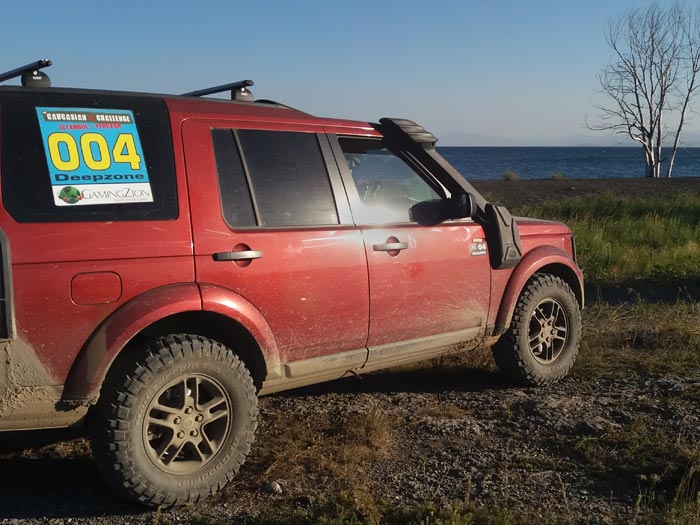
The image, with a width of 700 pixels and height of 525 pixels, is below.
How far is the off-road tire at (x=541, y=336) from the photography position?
5352 millimetres

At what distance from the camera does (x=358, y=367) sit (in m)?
4.44

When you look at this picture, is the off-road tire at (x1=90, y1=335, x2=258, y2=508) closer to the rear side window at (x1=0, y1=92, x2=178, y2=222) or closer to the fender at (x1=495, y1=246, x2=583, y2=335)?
the rear side window at (x1=0, y1=92, x2=178, y2=222)

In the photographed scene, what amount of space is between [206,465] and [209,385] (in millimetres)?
407

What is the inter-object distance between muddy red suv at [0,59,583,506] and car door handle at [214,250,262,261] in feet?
0.03

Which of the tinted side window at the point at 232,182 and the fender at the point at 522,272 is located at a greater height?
the tinted side window at the point at 232,182

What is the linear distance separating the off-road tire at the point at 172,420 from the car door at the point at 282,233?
1.22ft

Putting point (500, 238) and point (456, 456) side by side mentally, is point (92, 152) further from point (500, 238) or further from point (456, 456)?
point (500, 238)

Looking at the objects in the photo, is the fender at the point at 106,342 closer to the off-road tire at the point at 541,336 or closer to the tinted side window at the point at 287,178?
the tinted side window at the point at 287,178

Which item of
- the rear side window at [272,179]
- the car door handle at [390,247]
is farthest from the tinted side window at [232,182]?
the car door handle at [390,247]

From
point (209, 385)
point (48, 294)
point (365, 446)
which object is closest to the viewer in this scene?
point (48, 294)

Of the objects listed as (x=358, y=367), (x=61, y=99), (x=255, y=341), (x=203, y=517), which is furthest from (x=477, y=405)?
(x=61, y=99)

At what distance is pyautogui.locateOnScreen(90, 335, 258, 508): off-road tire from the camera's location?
3.42 m

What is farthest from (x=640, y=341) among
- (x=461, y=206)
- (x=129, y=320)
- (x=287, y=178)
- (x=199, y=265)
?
(x=129, y=320)

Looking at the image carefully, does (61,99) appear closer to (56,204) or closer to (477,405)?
(56,204)
